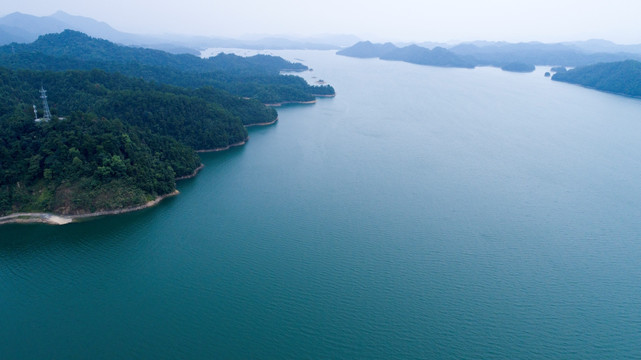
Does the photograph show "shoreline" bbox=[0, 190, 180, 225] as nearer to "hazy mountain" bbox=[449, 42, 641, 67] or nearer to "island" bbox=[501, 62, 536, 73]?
"island" bbox=[501, 62, 536, 73]

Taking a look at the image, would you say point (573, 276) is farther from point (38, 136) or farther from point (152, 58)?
point (152, 58)

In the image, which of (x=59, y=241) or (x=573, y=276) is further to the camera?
(x=59, y=241)

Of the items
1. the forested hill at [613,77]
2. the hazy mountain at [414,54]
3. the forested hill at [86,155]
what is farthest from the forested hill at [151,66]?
the hazy mountain at [414,54]

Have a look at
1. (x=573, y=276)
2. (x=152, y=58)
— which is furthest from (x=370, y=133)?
(x=152, y=58)

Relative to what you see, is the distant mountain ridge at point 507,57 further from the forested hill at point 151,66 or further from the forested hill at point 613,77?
the forested hill at point 151,66

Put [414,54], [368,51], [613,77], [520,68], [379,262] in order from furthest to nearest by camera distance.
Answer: [368,51] → [414,54] → [520,68] → [613,77] → [379,262]

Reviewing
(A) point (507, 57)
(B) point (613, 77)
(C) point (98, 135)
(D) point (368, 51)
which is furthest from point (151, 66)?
(A) point (507, 57)

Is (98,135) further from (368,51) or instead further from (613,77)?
(368,51)
